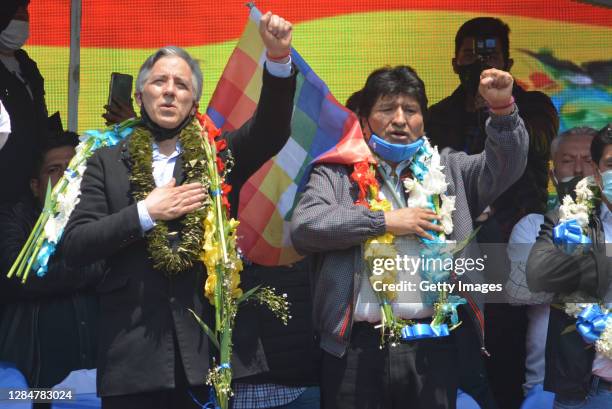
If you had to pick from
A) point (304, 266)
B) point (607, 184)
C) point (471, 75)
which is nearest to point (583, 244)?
point (607, 184)

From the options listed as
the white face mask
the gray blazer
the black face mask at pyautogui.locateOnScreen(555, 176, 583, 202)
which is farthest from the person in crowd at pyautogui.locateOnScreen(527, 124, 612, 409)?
the white face mask

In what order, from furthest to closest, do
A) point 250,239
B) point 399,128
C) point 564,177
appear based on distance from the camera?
point 564,177 → point 250,239 → point 399,128

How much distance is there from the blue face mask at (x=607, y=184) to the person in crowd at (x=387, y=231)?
23.5 inches

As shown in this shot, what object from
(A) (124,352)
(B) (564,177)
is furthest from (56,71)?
(B) (564,177)

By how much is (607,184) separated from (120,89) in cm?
254

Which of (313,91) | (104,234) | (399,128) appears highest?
(313,91)

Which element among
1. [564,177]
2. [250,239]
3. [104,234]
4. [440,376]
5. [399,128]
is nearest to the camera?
[104,234]

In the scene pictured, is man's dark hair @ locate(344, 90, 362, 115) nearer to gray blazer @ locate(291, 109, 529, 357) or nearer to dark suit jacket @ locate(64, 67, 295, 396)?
gray blazer @ locate(291, 109, 529, 357)

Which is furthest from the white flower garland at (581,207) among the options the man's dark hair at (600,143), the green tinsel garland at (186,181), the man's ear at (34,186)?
the man's ear at (34,186)

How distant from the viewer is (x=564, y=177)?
527 cm

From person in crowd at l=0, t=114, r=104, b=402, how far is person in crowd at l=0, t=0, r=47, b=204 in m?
0.27

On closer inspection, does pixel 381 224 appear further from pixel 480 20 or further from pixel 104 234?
pixel 480 20

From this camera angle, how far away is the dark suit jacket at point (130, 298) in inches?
139

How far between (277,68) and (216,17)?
1.89 m
